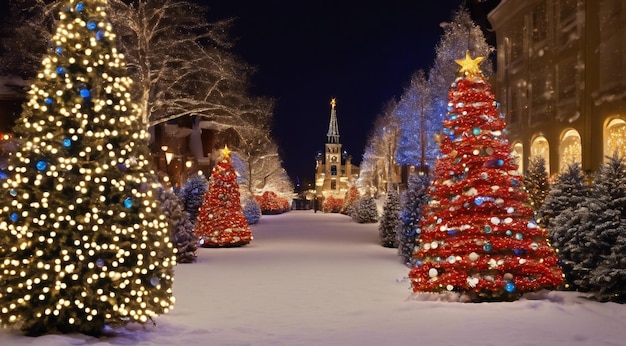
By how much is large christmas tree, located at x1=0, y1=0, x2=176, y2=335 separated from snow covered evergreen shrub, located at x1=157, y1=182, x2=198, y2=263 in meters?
8.38

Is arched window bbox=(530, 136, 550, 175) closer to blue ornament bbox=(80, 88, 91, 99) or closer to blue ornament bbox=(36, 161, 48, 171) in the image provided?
blue ornament bbox=(80, 88, 91, 99)

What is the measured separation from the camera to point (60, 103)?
7168 mm

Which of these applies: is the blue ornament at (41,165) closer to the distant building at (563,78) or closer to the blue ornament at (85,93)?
the blue ornament at (85,93)

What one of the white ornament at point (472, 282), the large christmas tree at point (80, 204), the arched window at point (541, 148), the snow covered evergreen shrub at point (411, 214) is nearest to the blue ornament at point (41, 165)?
the large christmas tree at point (80, 204)

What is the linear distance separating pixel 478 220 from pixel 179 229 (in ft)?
28.9

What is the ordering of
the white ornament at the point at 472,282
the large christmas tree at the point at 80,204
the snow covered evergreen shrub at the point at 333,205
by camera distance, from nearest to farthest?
1. the large christmas tree at the point at 80,204
2. the white ornament at the point at 472,282
3. the snow covered evergreen shrub at the point at 333,205

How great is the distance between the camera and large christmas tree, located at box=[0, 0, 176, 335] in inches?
270

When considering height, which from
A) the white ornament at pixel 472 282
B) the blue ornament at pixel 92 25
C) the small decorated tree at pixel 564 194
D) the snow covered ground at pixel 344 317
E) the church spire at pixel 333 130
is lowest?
the snow covered ground at pixel 344 317

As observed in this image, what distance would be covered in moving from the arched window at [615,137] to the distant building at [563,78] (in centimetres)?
3

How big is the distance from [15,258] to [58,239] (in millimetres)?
502

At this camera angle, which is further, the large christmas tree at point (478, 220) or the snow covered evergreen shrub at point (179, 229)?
the snow covered evergreen shrub at point (179, 229)

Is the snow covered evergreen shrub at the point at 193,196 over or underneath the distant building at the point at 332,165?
underneath

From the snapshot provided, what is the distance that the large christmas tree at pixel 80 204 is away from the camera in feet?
22.5

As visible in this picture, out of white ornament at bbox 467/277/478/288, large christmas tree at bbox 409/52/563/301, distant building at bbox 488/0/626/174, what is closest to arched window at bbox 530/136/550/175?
distant building at bbox 488/0/626/174
